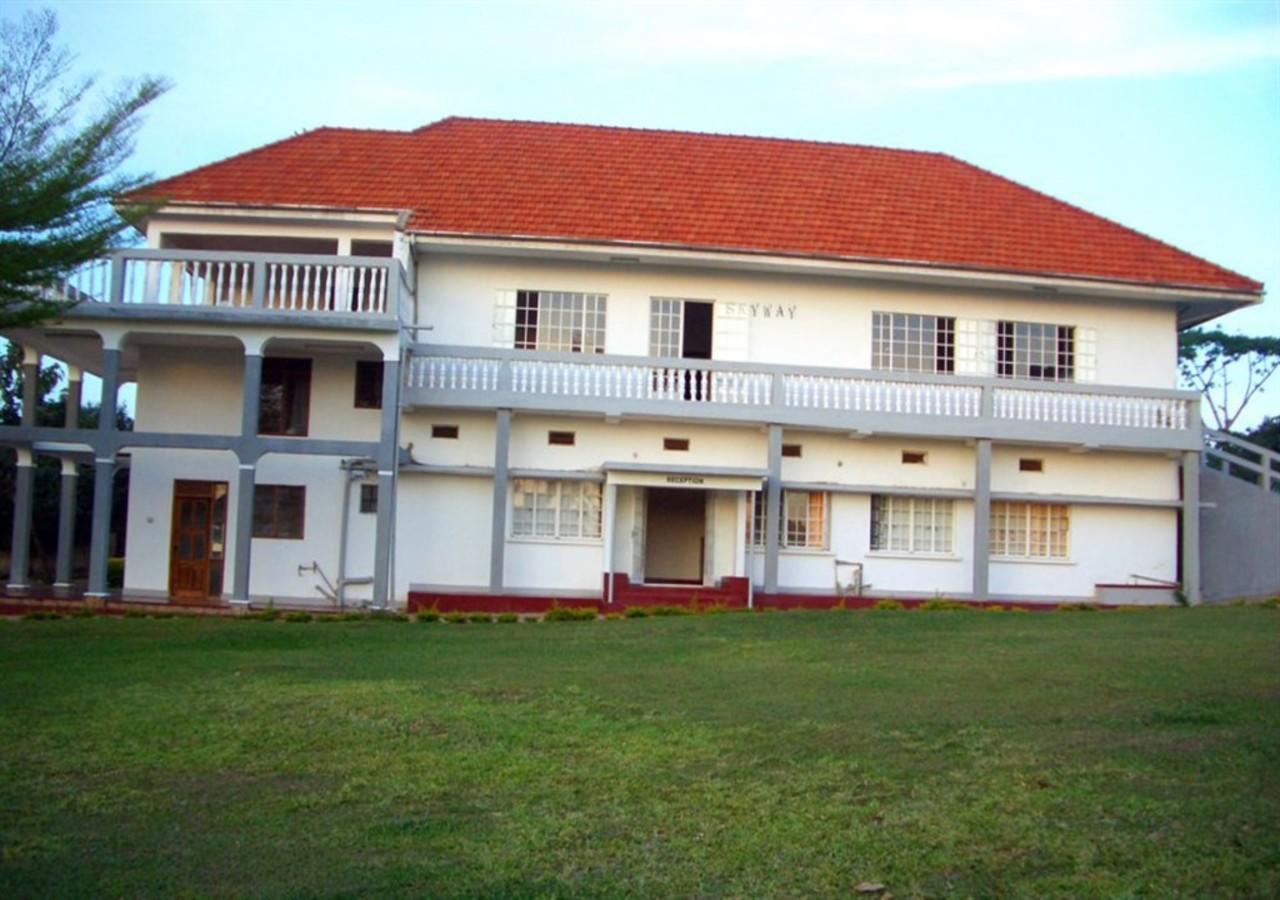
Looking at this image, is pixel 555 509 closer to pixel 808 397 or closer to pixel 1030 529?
pixel 808 397

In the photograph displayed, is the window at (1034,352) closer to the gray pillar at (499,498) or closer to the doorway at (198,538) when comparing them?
the gray pillar at (499,498)

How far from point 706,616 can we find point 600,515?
523 cm

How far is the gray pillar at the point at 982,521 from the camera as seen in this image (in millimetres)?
24172

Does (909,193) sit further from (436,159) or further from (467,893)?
(467,893)

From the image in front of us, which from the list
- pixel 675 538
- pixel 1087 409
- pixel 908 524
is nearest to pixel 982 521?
pixel 908 524

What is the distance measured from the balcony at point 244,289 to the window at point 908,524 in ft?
30.8

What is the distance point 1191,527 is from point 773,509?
7798 mm

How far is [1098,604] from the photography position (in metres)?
24.5

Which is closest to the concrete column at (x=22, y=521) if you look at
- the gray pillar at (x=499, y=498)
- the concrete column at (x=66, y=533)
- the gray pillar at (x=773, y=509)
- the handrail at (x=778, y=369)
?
the concrete column at (x=66, y=533)

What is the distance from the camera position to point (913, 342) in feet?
83.1

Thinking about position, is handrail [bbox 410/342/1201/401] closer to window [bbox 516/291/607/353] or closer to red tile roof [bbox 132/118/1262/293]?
window [bbox 516/291/607/353]

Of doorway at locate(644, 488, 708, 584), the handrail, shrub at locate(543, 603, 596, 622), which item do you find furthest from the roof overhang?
shrub at locate(543, 603, 596, 622)

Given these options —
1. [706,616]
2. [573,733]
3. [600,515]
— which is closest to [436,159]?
[600,515]

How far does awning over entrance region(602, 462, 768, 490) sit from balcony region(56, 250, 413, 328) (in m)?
4.49
